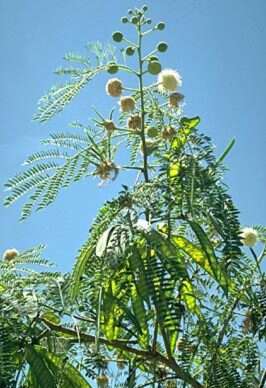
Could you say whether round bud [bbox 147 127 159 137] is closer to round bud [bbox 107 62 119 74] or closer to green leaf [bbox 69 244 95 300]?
round bud [bbox 107 62 119 74]

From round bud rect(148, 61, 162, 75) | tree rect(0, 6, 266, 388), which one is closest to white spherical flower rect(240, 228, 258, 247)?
tree rect(0, 6, 266, 388)

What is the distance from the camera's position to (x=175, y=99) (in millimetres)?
1825

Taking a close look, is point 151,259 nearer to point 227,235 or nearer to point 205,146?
point 227,235

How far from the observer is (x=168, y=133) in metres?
1.75

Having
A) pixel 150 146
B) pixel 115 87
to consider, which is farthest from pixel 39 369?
pixel 115 87

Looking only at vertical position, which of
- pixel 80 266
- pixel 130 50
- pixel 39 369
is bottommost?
pixel 39 369

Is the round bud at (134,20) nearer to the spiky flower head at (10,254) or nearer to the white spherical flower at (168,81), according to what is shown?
the white spherical flower at (168,81)

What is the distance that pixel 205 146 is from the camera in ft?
5.63

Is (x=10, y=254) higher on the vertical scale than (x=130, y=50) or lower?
lower

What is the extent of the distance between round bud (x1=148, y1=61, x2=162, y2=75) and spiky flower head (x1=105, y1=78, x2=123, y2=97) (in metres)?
0.09

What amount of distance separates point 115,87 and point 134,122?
120 mm

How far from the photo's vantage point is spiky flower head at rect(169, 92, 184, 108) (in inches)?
71.8

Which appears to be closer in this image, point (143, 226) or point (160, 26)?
point (143, 226)

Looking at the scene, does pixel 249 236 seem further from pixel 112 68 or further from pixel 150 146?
pixel 112 68
